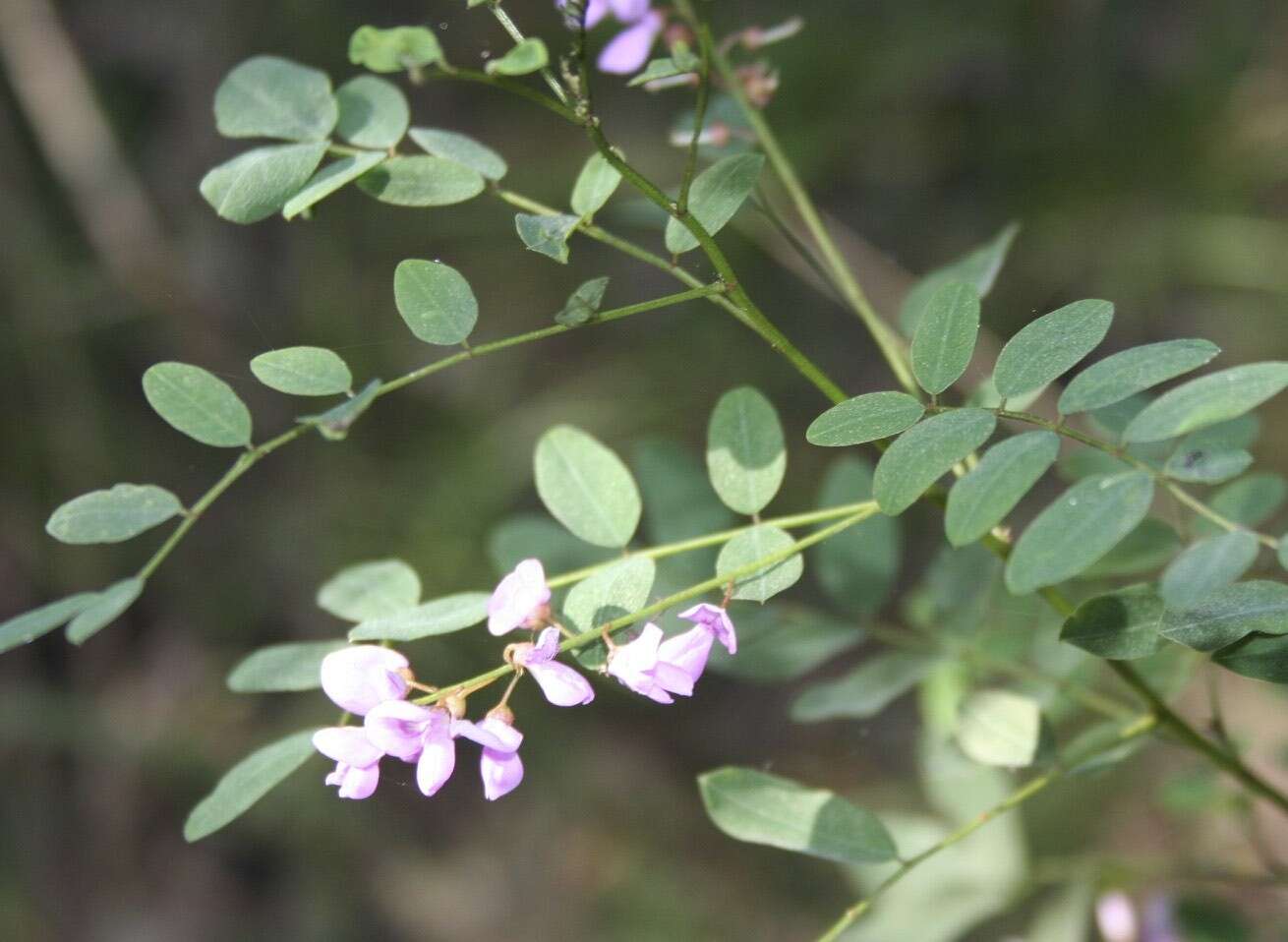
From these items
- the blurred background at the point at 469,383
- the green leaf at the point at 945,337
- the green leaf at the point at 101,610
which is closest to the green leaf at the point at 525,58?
the green leaf at the point at 945,337

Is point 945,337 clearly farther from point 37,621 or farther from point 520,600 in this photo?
point 37,621

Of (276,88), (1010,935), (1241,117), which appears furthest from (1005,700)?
(1241,117)

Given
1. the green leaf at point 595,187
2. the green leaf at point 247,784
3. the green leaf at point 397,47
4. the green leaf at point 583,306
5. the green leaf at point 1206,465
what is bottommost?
the green leaf at point 247,784

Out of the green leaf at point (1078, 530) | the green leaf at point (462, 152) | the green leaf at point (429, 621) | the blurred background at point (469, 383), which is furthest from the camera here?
the blurred background at point (469, 383)

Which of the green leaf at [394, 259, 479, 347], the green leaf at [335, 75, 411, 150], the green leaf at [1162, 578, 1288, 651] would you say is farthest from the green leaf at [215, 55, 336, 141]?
the green leaf at [1162, 578, 1288, 651]

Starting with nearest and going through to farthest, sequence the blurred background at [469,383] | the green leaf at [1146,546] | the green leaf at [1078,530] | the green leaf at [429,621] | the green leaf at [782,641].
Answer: the green leaf at [1078,530]
the green leaf at [429,621]
the green leaf at [1146,546]
the green leaf at [782,641]
the blurred background at [469,383]

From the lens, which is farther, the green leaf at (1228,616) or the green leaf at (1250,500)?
the green leaf at (1250,500)

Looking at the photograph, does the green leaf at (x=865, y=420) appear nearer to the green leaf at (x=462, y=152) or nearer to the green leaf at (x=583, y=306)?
the green leaf at (x=583, y=306)
